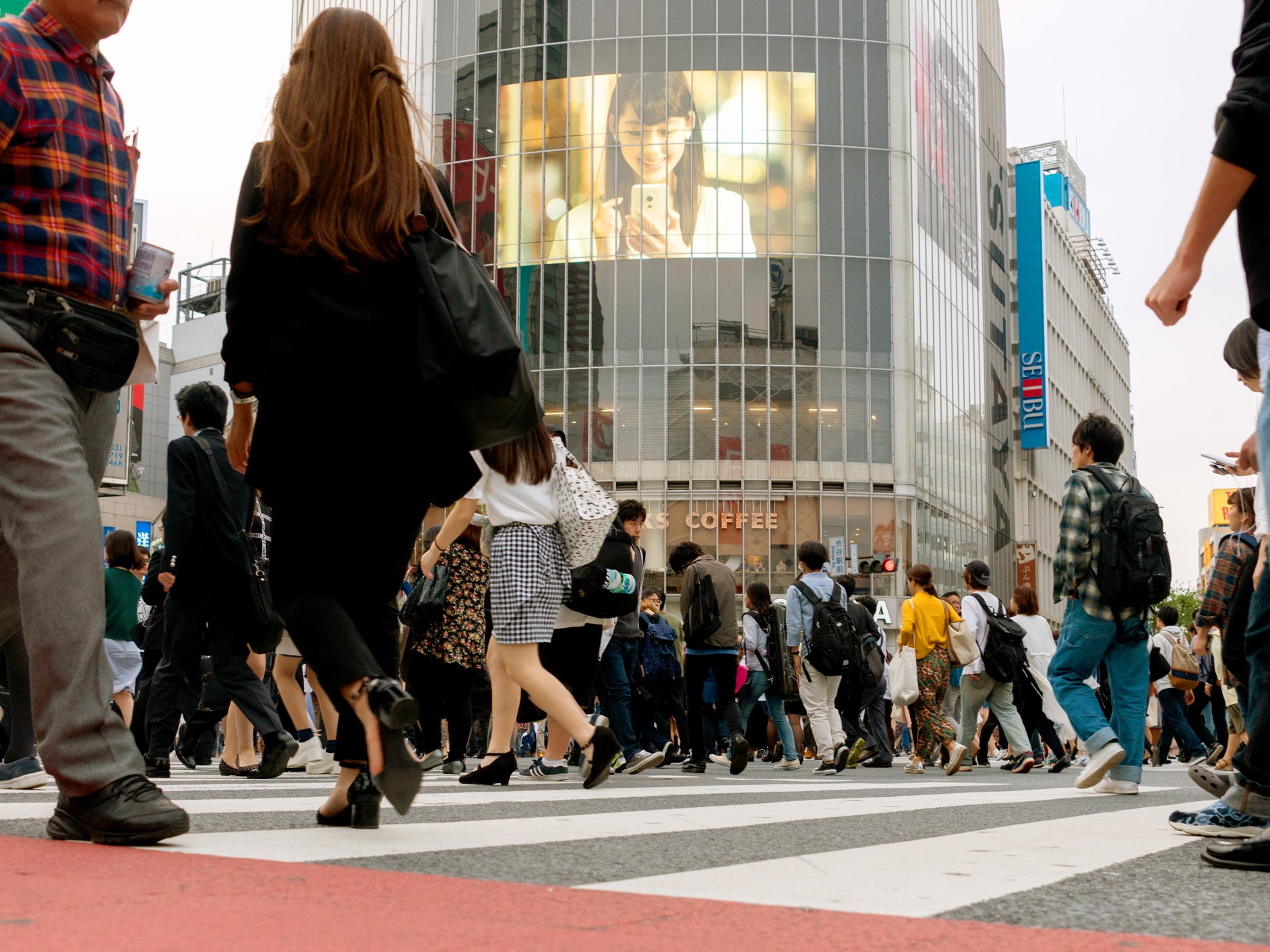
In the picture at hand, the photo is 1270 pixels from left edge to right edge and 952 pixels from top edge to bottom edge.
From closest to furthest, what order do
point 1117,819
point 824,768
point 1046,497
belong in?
point 1117,819 < point 824,768 < point 1046,497

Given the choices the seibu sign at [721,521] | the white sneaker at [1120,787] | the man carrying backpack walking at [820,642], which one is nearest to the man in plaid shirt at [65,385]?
the white sneaker at [1120,787]

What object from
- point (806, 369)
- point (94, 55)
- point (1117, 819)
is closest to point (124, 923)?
point (94, 55)

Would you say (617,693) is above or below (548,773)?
above

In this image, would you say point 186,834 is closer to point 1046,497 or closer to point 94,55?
point 94,55

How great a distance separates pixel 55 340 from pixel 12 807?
1.53m

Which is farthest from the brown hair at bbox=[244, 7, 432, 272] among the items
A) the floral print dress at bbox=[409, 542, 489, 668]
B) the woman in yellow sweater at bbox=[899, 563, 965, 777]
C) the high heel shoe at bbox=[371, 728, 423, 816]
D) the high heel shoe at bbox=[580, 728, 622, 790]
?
the woman in yellow sweater at bbox=[899, 563, 965, 777]

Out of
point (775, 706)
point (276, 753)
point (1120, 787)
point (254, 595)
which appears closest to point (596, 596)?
point (254, 595)

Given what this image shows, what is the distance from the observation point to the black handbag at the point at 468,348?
3.22m

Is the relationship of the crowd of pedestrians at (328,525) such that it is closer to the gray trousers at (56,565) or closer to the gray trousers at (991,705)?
the gray trousers at (56,565)

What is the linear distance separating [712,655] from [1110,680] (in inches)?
160

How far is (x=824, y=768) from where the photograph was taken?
12352mm

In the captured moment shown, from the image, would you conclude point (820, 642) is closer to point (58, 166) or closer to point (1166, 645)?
point (1166, 645)

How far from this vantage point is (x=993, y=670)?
42.5ft

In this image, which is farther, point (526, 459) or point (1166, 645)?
point (1166, 645)
